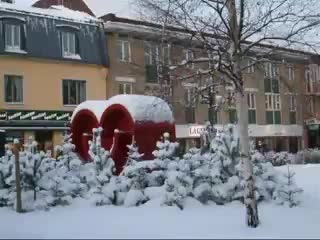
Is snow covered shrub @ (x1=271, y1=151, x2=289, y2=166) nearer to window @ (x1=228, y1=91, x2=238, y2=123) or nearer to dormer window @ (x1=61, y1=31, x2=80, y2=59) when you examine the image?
window @ (x1=228, y1=91, x2=238, y2=123)

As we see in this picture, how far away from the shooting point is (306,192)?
15.5 metres

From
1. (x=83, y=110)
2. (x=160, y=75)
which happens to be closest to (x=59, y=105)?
(x=83, y=110)

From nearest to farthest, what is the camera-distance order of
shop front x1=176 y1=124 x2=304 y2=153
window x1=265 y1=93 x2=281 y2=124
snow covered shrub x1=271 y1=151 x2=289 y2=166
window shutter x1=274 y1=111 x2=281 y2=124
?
snow covered shrub x1=271 y1=151 x2=289 y2=166 < shop front x1=176 y1=124 x2=304 y2=153 < window x1=265 y1=93 x2=281 y2=124 < window shutter x1=274 y1=111 x2=281 y2=124

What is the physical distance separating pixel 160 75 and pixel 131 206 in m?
3.11

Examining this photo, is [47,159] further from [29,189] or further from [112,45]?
[112,45]

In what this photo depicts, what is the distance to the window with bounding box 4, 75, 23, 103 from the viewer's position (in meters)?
32.0

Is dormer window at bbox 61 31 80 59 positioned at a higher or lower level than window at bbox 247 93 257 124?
higher

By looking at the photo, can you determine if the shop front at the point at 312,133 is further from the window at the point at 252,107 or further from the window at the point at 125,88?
the window at the point at 125,88

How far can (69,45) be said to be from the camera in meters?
34.0

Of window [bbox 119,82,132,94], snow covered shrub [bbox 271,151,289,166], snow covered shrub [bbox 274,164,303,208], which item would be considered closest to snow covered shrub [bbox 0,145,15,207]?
snow covered shrub [bbox 274,164,303,208]

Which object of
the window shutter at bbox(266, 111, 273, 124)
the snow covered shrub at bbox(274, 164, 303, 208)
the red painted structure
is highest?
the window shutter at bbox(266, 111, 273, 124)

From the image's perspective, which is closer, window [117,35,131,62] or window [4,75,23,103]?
window [4,75,23,103]

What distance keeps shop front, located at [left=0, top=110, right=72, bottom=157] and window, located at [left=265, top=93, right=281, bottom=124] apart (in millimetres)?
18248

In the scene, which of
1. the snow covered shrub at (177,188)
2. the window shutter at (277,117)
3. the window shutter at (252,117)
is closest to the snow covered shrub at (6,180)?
the snow covered shrub at (177,188)
